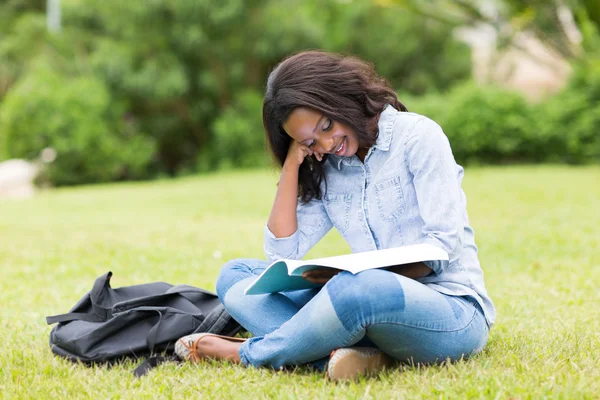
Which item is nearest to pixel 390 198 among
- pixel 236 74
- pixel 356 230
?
pixel 356 230

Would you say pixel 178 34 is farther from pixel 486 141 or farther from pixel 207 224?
pixel 207 224

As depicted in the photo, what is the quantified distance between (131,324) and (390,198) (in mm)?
1332

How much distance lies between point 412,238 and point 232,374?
35.4 inches

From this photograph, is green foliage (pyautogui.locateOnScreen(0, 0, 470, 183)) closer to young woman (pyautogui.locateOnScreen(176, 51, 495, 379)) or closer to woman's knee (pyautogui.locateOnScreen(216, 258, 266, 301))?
woman's knee (pyautogui.locateOnScreen(216, 258, 266, 301))

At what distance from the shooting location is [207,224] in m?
8.73

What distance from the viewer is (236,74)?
58.3ft

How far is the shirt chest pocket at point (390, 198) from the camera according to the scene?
305 cm

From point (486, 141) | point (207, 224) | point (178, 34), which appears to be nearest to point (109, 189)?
point (178, 34)

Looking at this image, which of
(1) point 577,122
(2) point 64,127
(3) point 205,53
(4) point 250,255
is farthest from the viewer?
(3) point 205,53

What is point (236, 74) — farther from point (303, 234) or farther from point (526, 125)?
point (303, 234)

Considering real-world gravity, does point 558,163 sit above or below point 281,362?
below

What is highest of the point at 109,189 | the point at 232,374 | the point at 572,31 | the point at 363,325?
the point at 572,31

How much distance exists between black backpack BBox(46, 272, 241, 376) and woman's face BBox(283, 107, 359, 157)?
3.20 feet

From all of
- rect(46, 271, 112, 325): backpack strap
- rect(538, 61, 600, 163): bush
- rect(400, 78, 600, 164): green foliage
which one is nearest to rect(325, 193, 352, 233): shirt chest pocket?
rect(46, 271, 112, 325): backpack strap
